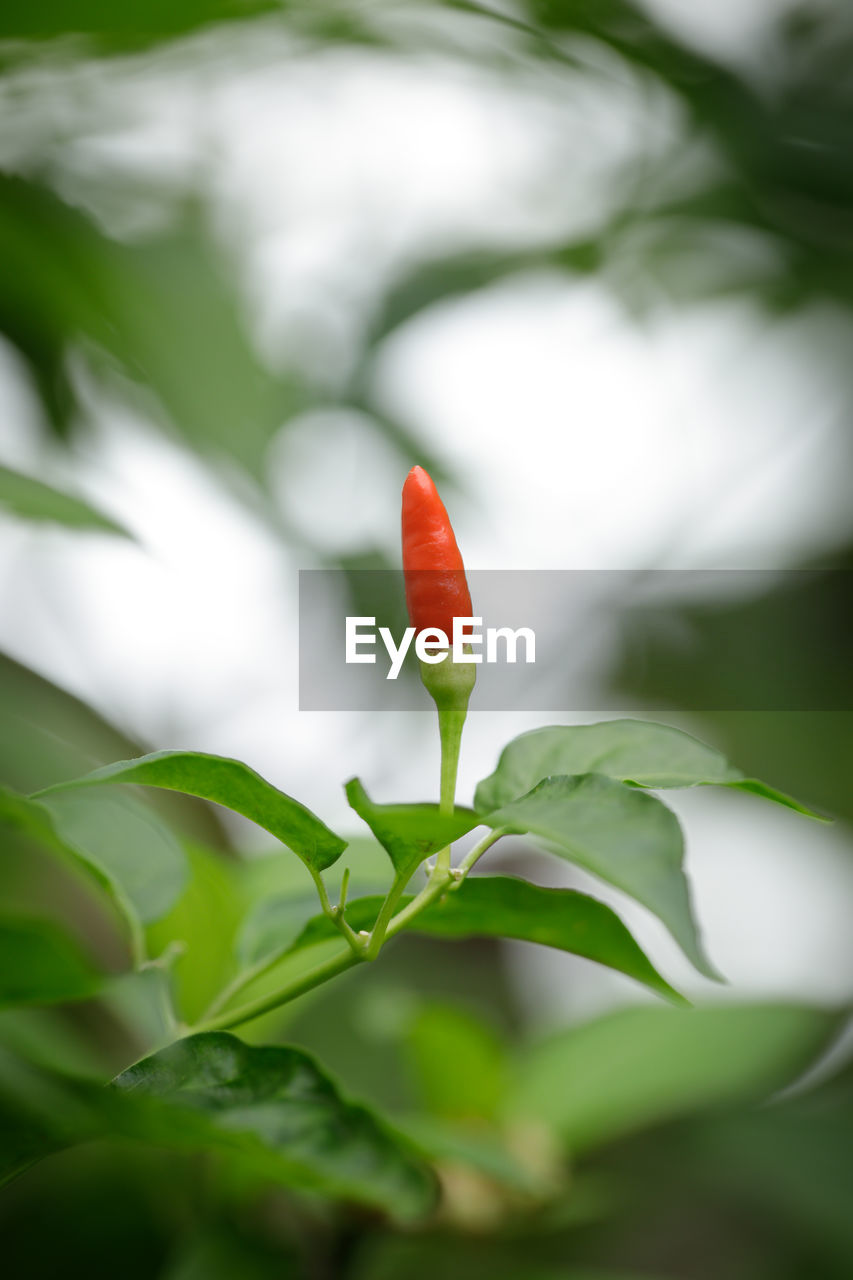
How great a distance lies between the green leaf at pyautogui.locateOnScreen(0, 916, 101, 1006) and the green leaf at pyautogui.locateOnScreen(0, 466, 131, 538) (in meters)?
0.20

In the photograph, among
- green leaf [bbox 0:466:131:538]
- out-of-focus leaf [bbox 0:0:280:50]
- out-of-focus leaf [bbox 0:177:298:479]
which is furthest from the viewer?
out-of-focus leaf [bbox 0:177:298:479]

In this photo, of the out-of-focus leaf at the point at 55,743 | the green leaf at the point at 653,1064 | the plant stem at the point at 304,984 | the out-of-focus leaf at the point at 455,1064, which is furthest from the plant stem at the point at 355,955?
the green leaf at the point at 653,1064

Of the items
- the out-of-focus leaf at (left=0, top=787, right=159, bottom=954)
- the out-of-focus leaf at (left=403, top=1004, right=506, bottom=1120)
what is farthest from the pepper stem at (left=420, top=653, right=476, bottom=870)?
the out-of-focus leaf at (left=403, top=1004, right=506, bottom=1120)

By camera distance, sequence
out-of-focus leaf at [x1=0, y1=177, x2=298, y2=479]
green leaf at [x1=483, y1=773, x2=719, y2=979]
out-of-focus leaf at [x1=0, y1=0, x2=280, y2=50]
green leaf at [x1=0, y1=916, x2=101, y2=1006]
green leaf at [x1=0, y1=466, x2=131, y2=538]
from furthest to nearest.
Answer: out-of-focus leaf at [x1=0, y1=177, x2=298, y2=479] → out-of-focus leaf at [x1=0, y1=0, x2=280, y2=50] → green leaf at [x1=0, y1=466, x2=131, y2=538] → green leaf at [x1=0, y1=916, x2=101, y2=1006] → green leaf at [x1=483, y1=773, x2=719, y2=979]

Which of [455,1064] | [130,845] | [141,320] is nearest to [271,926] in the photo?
[130,845]

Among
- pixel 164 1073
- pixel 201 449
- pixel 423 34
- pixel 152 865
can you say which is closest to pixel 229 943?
pixel 152 865

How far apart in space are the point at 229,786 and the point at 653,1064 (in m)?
0.62

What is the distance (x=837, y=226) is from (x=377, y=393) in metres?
0.47

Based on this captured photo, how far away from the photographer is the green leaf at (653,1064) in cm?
76

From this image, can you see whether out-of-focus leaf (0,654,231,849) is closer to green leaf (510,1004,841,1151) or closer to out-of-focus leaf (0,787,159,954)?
out-of-focus leaf (0,787,159,954)

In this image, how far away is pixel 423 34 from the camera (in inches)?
37.0

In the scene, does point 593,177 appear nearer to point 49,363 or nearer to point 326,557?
point 326,557

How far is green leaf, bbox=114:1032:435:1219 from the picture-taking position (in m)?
0.28

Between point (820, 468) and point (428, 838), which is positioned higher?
point (820, 468)
